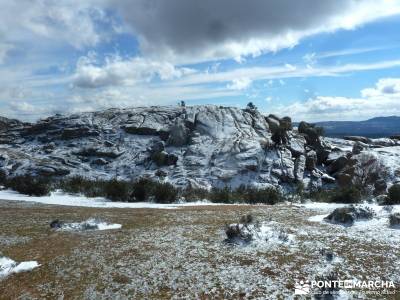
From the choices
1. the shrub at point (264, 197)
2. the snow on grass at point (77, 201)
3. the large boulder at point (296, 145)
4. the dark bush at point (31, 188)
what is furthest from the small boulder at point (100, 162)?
the shrub at point (264, 197)

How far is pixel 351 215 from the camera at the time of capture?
2230 cm

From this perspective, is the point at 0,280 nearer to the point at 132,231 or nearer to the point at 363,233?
the point at 132,231

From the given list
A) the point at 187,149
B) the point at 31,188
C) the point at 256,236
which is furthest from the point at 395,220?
the point at 187,149

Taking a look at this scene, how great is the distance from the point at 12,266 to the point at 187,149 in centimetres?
5712

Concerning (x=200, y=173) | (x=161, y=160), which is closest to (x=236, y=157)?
(x=200, y=173)

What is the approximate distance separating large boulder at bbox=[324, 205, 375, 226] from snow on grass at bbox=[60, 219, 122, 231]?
13.3m

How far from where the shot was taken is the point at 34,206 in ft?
103

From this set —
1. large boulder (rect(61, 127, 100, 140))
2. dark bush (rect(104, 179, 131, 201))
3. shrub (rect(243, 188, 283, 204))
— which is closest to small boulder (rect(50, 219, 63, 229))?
dark bush (rect(104, 179, 131, 201))

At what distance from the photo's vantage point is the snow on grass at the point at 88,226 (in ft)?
74.5

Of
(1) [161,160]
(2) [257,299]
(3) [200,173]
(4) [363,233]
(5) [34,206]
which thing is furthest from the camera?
(1) [161,160]

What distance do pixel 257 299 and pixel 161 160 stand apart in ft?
187

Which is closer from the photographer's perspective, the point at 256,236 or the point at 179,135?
the point at 256,236

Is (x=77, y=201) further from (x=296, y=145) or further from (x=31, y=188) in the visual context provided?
(x=296, y=145)

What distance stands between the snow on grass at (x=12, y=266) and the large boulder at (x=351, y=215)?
54.8 feet
